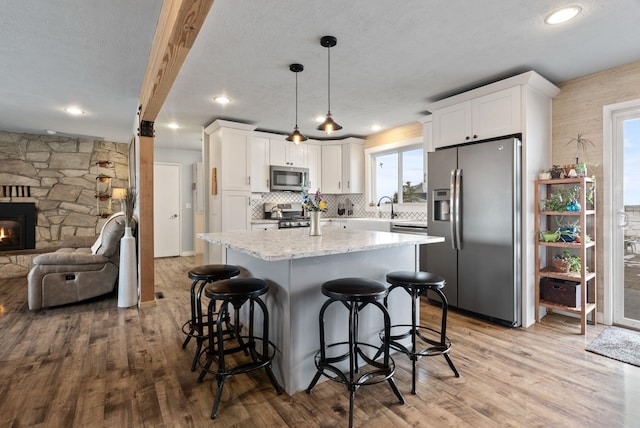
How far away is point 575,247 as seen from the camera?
2.93 metres

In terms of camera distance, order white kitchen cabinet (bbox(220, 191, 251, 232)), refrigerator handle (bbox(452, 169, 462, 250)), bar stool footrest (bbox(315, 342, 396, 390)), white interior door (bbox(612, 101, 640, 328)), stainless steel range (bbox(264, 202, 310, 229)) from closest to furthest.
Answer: bar stool footrest (bbox(315, 342, 396, 390)) < white interior door (bbox(612, 101, 640, 328)) < refrigerator handle (bbox(452, 169, 462, 250)) < white kitchen cabinet (bbox(220, 191, 251, 232)) < stainless steel range (bbox(264, 202, 310, 229))

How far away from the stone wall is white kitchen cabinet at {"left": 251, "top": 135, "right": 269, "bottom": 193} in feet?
10.1

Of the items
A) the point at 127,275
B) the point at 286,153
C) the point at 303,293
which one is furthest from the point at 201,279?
the point at 286,153

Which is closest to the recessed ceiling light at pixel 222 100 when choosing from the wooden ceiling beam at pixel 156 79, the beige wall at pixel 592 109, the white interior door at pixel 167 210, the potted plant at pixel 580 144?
the wooden ceiling beam at pixel 156 79

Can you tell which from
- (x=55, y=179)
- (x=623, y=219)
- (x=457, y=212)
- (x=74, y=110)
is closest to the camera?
(x=623, y=219)

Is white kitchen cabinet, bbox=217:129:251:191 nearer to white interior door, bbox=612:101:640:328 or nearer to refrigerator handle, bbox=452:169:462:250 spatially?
refrigerator handle, bbox=452:169:462:250

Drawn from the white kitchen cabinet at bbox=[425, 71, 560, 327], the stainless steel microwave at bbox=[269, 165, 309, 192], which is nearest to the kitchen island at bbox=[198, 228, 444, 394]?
the white kitchen cabinet at bbox=[425, 71, 560, 327]

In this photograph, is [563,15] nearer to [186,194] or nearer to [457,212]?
[457,212]

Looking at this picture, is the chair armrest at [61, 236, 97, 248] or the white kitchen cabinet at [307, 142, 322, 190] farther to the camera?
the white kitchen cabinet at [307, 142, 322, 190]

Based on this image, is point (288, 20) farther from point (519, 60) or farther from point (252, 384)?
point (252, 384)

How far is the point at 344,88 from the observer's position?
3.48 meters

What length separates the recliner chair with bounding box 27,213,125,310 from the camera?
356 centimetres

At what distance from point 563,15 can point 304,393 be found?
296 centimetres

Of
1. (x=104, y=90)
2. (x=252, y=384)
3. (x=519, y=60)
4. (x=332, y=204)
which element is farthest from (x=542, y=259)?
(x=104, y=90)
